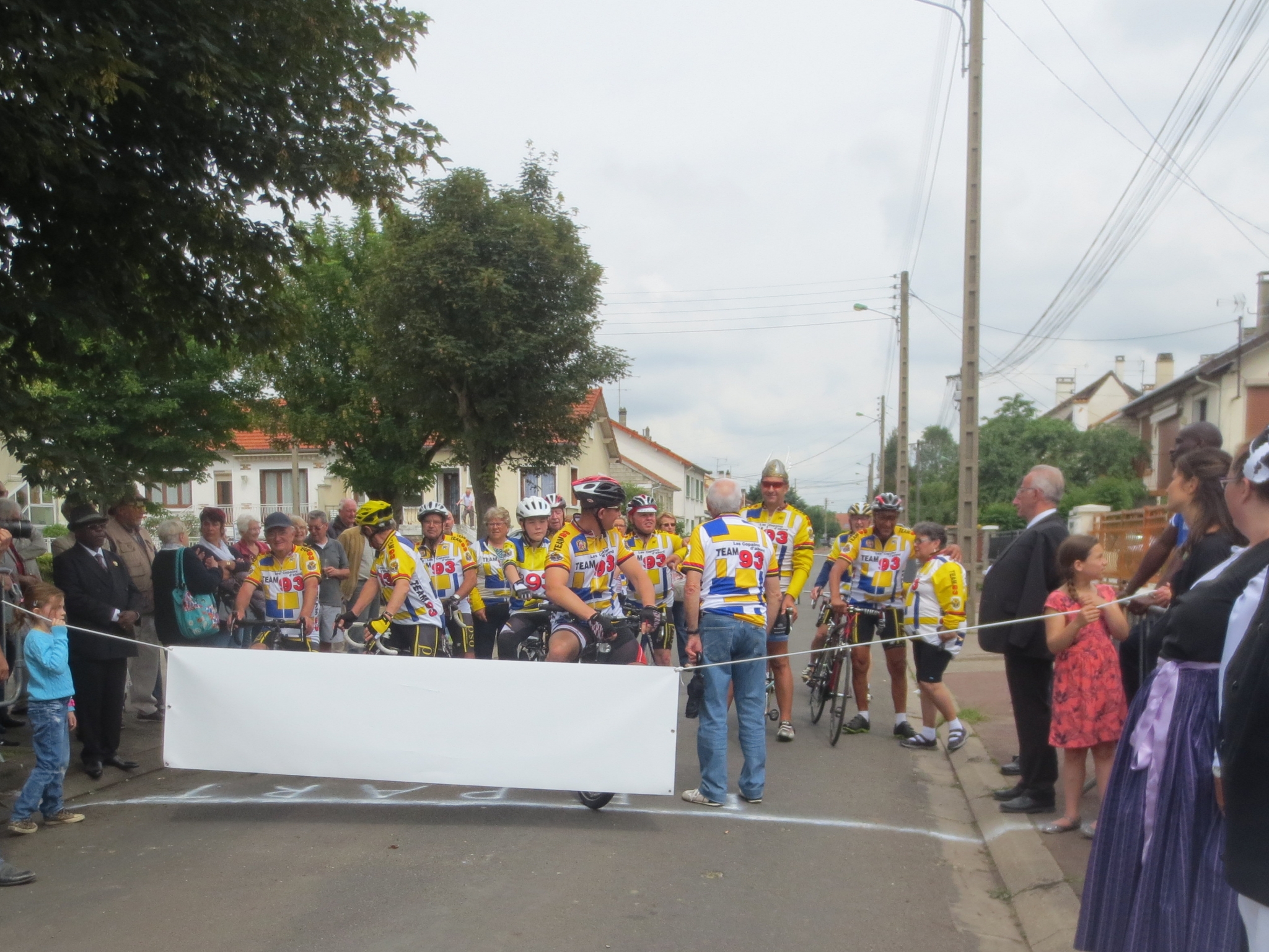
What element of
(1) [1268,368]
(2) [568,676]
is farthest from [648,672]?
(1) [1268,368]

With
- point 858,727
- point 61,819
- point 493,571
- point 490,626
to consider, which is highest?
point 493,571

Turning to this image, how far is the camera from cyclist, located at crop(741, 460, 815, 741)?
9039mm

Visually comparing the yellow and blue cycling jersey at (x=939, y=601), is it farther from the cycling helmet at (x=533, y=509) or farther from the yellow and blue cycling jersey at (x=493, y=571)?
the yellow and blue cycling jersey at (x=493, y=571)

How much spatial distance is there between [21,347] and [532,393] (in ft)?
69.1

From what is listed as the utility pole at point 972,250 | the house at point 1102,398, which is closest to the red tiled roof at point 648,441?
the house at point 1102,398

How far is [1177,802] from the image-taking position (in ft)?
11.5

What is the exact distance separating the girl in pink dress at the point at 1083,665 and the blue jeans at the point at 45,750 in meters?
5.41

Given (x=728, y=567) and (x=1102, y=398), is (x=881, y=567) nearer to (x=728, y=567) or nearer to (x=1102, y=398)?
(x=728, y=567)

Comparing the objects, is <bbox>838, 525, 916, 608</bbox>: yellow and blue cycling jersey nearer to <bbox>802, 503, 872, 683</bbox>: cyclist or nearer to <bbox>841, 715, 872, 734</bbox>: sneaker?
<bbox>802, 503, 872, 683</bbox>: cyclist

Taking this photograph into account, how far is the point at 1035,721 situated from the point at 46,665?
18.7ft

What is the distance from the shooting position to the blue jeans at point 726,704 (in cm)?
675

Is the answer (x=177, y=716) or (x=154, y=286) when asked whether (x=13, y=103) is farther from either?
(x=177, y=716)

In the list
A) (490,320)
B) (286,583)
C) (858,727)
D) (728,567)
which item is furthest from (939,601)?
(490,320)

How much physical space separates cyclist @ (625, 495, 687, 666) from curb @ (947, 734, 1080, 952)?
2875 mm
